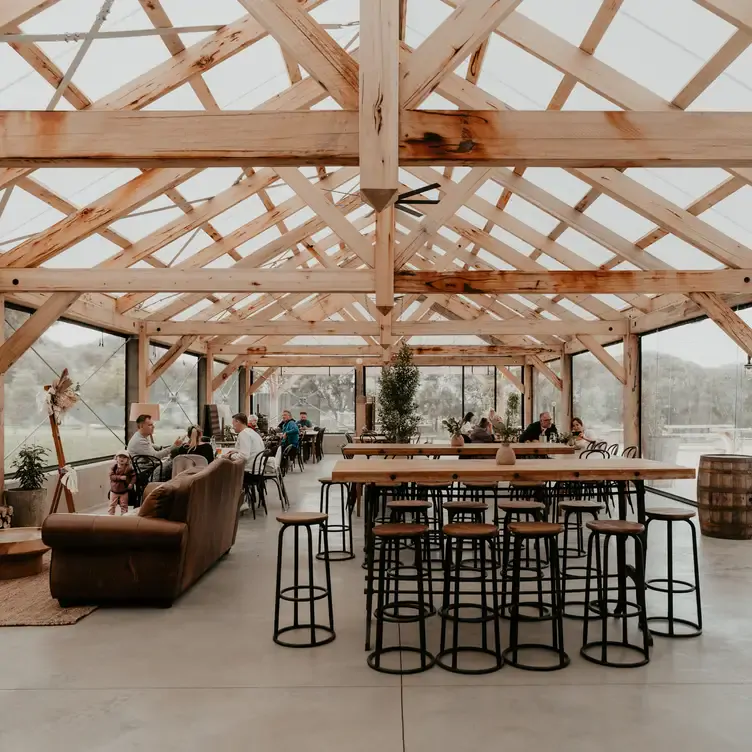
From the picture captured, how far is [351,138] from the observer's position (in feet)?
11.7

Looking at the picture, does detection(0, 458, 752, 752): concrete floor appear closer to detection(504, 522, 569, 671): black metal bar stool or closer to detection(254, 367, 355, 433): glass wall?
detection(504, 522, 569, 671): black metal bar stool

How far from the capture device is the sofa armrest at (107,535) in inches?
181

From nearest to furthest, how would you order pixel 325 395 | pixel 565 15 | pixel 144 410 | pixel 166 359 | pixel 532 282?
1. pixel 565 15
2. pixel 532 282
3. pixel 144 410
4. pixel 166 359
5. pixel 325 395

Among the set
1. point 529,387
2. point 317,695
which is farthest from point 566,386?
point 317,695

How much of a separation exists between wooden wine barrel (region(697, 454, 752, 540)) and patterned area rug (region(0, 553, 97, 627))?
5782mm

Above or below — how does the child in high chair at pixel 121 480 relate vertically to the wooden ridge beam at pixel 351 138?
below

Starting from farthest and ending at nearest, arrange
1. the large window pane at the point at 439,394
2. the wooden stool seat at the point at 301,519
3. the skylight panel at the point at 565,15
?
1. the large window pane at the point at 439,394
2. the skylight panel at the point at 565,15
3. the wooden stool seat at the point at 301,519

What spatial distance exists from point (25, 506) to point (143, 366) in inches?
160

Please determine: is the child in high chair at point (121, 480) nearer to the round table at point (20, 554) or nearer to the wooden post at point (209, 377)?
the round table at point (20, 554)

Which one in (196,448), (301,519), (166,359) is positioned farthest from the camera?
(166,359)

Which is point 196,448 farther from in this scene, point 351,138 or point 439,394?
point 439,394

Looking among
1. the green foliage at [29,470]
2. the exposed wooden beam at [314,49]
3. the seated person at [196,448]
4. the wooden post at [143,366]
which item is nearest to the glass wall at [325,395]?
the wooden post at [143,366]

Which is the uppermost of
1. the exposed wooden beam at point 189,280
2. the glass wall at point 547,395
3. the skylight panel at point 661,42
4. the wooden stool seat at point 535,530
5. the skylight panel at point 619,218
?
the skylight panel at point 661,42

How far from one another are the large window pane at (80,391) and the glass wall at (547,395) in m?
9.71
